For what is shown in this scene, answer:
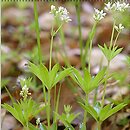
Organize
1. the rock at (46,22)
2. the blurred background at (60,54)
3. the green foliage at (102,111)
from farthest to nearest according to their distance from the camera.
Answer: the rock at (46,22) → the blurred background at (60,54) → the green foliage at (102,111)

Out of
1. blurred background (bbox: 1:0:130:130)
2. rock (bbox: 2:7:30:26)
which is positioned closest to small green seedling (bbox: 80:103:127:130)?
blurred background (bbox: 1:0:130:130)

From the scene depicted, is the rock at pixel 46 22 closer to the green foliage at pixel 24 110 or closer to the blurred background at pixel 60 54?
the blurred background at pixel 60 54

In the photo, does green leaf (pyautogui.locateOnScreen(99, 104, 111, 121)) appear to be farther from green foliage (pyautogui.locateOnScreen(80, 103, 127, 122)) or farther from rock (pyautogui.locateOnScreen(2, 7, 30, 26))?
rock (pyautogui.locateOnScreen(2, 7, 30, 26))

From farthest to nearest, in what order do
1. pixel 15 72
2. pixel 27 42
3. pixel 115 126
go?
pixel 27 42 < pixel 15 72 < pixel 115 126

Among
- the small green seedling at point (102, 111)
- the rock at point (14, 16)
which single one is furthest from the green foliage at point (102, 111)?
the rock at point (14, 16)

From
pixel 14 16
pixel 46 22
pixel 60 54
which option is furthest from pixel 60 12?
pixel 14 16

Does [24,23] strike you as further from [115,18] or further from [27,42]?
[115,18]

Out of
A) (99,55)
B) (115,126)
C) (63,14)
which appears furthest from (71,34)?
(63,14)

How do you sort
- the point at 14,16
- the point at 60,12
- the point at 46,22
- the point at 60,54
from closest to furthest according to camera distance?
1. the point at 60,12
2. the point at 60,54
3. the point at 46,22
4. the point at 14,16

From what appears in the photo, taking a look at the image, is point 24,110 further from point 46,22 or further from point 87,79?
point 46,22

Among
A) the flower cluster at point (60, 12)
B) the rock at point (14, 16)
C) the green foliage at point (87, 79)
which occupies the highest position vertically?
the rock at point (14, 16)

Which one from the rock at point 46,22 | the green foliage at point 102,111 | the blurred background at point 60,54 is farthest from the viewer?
the rock at point 46,22
